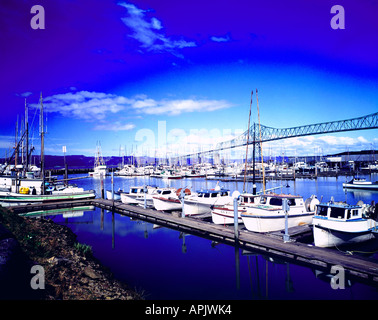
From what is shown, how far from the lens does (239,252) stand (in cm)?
1666

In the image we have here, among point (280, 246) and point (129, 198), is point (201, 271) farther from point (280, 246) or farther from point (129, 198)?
point (129, 198)

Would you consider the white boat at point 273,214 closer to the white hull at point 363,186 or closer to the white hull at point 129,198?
the white hull at point 129,198

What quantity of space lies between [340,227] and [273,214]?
4394mm

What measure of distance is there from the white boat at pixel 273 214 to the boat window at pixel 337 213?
2795mm

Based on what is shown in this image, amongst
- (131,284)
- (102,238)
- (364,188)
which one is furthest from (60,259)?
(364,188)

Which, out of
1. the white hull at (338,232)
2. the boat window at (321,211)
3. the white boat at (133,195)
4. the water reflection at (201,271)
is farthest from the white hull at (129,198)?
the white hull at (338,232)

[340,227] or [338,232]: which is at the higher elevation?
[340,227]

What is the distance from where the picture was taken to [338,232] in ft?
49.6

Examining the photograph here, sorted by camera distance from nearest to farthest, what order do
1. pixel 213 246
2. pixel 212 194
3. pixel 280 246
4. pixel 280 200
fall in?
pixel 280 246
pixel 213 246
pixel 280 200
pixel 212 194

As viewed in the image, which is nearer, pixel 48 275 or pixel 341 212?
pixel 48 275

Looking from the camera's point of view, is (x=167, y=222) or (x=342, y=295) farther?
(x=167, y=222)

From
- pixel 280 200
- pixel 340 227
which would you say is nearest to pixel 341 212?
pixel 340 227
